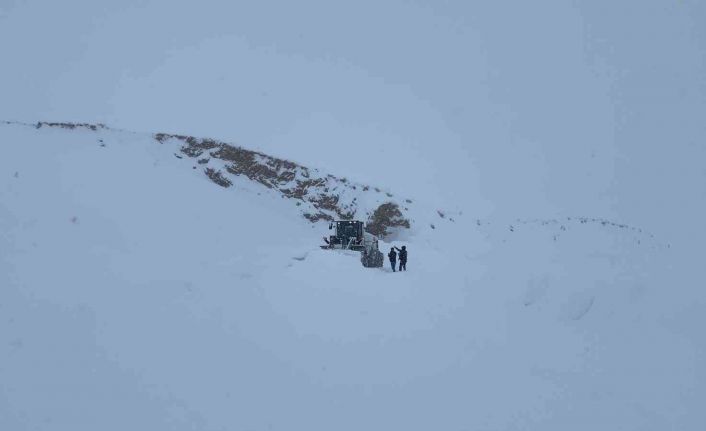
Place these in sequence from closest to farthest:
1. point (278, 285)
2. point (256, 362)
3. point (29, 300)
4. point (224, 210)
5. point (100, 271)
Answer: point (29, 300), point (256, 362), point (100, 271), point (278, 285), point (224, 210)

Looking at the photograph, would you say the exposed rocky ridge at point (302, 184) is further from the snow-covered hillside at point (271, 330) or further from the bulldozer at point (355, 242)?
the snow-covered hillside at point (271, 330)

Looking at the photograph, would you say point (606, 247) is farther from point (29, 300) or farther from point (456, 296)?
point (29, 300)

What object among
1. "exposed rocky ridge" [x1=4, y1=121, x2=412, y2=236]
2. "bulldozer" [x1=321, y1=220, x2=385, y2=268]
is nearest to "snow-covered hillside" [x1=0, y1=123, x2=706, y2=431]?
"bulldozer" [x1=321, y1=220, x2=385, y2=268]

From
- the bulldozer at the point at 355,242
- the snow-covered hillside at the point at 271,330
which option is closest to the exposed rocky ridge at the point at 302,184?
the bulldozer at the point at 355,242

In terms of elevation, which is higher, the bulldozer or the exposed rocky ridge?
the exposed rocky ridge

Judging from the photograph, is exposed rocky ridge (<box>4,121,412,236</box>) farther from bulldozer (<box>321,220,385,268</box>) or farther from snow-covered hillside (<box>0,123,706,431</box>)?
snow-covered hillside (<box>0,123,706,431</box>)

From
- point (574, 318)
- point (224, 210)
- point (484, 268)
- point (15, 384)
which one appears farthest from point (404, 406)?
point (484, 268)

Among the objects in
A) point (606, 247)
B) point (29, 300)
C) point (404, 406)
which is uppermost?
point (606, 247)
